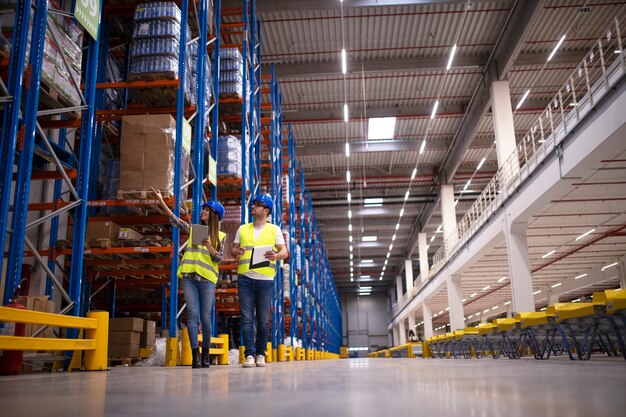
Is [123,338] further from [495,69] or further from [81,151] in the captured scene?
[495,69]

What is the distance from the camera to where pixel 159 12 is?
766 centimetres

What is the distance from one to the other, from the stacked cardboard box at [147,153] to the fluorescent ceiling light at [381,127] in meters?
14.9

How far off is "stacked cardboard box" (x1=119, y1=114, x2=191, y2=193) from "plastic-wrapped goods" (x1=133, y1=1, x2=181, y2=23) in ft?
5.71

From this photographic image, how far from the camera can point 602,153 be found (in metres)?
10.1

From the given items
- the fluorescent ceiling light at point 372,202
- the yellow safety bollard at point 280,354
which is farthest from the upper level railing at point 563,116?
the yellow safety bollard at point 280,354

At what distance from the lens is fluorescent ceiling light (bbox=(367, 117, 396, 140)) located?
69.1 ft

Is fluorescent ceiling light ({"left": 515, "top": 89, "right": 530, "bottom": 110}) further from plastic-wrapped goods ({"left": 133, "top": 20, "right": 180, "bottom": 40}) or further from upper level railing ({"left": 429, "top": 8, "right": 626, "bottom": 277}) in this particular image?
plastic-wrapped goods ({"left": 133, "top": 20, "right": 180, "bottom": 40})

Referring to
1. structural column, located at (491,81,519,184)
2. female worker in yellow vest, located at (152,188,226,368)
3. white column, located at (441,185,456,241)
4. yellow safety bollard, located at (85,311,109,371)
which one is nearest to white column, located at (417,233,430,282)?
white column, located at (441,185,456,241)

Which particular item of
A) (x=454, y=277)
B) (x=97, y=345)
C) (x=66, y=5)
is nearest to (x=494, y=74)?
(x=454, y=277)

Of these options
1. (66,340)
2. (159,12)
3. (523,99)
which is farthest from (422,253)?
(66,340)

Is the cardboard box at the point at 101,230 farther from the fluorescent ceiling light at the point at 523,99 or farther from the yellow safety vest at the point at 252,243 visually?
the fluorescent ceiling light at the point at 523,99

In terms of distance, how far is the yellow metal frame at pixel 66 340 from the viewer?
11.8 ft

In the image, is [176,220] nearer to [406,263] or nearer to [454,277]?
[454,277]

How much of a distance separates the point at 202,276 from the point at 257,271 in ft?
2.12
